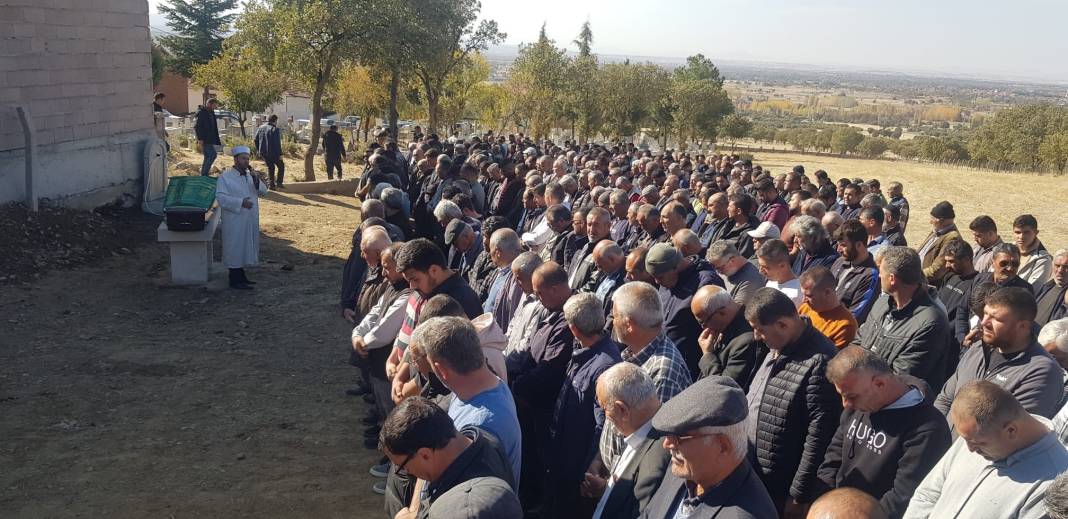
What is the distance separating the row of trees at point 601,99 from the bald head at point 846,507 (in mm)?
33364

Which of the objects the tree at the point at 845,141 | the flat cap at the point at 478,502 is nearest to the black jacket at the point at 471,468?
the flat cap at the point at 478,502

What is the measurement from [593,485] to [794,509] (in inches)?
35.9

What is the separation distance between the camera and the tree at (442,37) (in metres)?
22.0

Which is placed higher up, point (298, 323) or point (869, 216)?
point (869, 216)

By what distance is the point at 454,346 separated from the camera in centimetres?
336

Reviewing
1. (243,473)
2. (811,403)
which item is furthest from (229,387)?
(811,403)

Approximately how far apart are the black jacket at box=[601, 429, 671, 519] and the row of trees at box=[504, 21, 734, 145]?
32.5 metres

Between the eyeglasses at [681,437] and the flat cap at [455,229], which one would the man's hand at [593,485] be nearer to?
the eyeglasses at [681,437]

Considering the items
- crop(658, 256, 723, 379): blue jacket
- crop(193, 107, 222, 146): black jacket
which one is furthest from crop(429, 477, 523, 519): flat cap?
crop(193, 107, 222, 146): black jacket

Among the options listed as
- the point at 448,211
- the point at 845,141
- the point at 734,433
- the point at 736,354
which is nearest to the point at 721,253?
the point at 736,354

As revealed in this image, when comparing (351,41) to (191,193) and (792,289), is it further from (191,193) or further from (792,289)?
(792,289)

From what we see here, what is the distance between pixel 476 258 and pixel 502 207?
468cm

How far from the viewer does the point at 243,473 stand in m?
5.72

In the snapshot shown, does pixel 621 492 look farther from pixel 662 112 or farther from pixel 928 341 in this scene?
pixel 662 112
